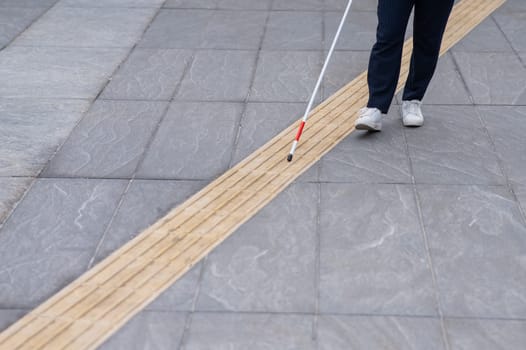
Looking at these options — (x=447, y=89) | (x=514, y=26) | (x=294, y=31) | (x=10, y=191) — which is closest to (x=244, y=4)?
(x=294, y=31)

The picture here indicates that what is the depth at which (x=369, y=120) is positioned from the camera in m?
4.06

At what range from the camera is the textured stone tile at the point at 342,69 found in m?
4.84

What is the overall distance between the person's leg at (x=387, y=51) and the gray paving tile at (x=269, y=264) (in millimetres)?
968

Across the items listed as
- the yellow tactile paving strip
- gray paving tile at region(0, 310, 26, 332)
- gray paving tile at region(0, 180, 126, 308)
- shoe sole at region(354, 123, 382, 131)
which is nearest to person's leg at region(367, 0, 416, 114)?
shoe sole at region(354, 123, 382, 131)

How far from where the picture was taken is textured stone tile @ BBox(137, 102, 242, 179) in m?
3.80

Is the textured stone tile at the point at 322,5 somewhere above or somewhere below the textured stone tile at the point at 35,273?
below

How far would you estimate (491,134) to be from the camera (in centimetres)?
412

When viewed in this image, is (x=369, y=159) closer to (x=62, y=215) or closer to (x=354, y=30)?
(x=62, y=215)

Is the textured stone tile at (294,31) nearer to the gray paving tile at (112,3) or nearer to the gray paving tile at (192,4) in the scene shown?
the gray paving tile at (192,4)

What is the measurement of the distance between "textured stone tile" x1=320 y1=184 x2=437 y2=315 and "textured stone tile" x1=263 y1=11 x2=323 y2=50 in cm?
225

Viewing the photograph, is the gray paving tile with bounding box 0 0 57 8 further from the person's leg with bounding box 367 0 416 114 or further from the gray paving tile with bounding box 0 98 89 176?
the person's leg with bounding box 367 0 416 114

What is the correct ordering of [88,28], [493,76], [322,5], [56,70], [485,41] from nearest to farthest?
[493,76] → [56,70] → [485,41] → [88,28] → [322,5]

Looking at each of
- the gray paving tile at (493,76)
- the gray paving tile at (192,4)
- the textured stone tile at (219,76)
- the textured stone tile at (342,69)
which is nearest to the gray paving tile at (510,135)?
the gray paving tile at (493,76)

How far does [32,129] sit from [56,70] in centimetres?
102
